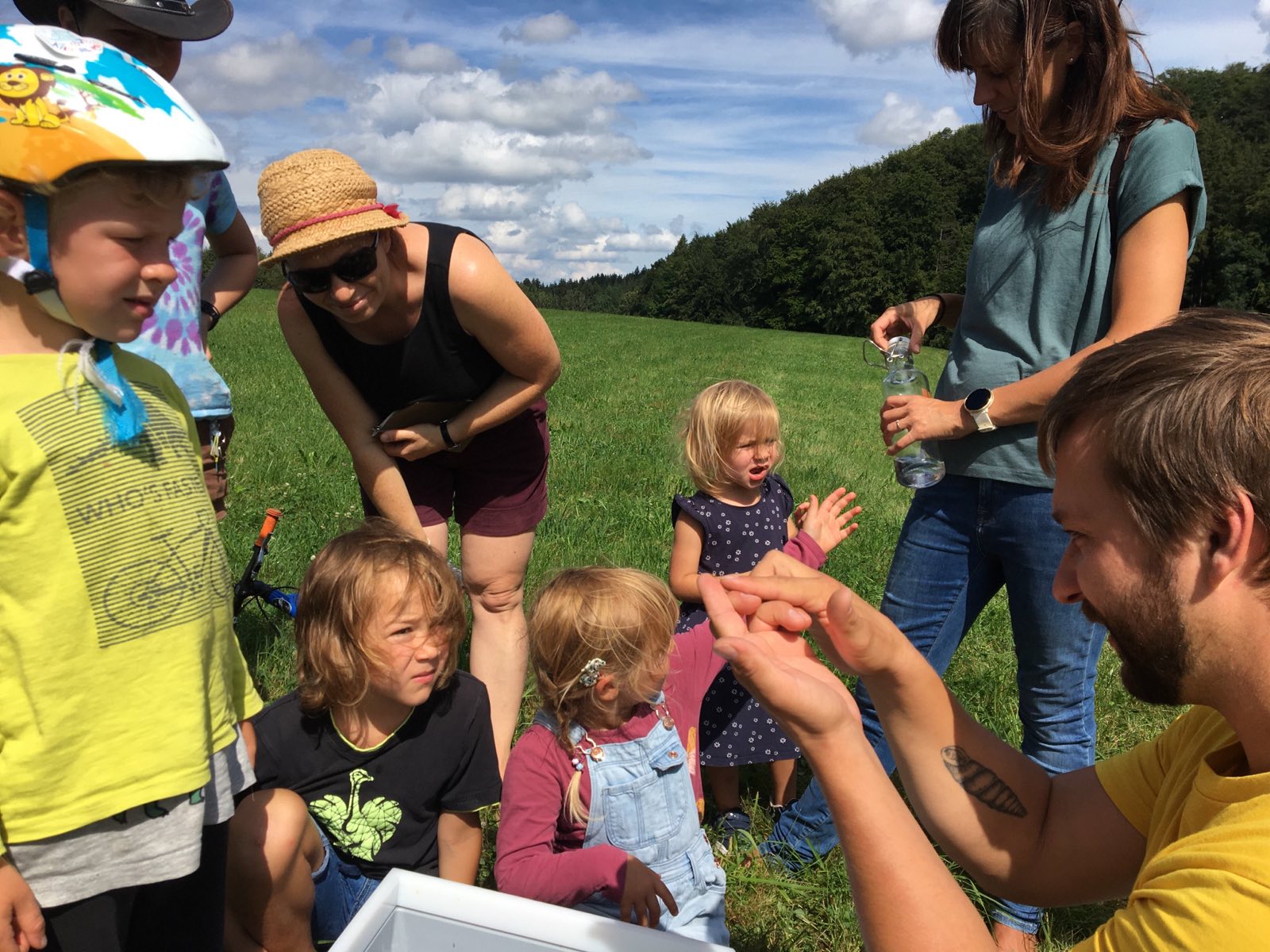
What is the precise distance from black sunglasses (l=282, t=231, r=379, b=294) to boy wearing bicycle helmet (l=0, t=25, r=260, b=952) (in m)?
0.99

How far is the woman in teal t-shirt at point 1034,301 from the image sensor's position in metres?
2.29

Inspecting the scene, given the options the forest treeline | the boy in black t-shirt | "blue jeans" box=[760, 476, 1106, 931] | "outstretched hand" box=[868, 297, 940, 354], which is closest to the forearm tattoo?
"blue jeans" box=[760, 476, 1106, 931]

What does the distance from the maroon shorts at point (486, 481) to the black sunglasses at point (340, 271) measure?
0.81 m

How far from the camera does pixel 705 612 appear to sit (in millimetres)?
3461

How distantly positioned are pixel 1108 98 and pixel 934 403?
866 millimetres

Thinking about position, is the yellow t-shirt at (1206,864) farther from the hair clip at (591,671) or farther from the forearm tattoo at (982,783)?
the hair clip at (591,671)

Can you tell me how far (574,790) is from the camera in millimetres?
2436

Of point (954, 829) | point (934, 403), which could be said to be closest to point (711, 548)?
point (934, 403)

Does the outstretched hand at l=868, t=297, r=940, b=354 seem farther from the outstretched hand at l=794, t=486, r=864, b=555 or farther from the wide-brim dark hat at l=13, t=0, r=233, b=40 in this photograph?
the wide-brim dark hat at l=13, t=0, r=233, b=40

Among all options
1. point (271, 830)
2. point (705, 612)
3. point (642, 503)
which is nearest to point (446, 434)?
point (705, 612)

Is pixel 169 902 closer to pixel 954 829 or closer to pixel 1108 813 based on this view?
pixel 954 829

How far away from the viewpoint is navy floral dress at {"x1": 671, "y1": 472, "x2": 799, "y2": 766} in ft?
11.2

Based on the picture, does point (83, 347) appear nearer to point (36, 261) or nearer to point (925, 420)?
point (36, 261)

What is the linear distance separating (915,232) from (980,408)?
219 ft
